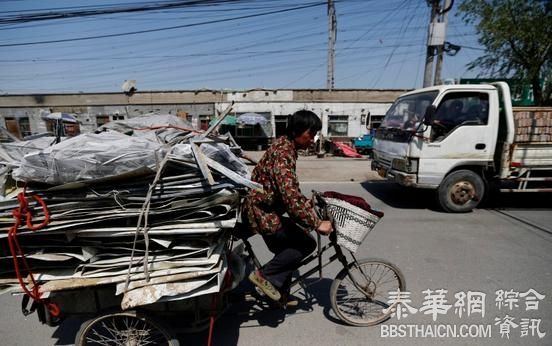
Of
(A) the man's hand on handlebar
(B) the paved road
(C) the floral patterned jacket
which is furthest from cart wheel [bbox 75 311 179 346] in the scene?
(A) the man's hand on handlebar

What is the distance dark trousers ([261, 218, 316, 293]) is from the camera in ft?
6.55

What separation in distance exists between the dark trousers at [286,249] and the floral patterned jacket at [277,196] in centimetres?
8

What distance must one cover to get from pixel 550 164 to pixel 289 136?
17.9 ft

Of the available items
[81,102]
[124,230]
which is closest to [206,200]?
[124,230]

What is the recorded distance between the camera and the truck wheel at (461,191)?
461 centimetres

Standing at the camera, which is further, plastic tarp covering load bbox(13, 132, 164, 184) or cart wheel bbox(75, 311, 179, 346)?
cart wheel bbox(75, 311, 179, 346)

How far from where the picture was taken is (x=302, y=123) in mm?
1764

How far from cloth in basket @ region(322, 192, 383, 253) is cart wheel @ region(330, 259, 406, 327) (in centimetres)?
37

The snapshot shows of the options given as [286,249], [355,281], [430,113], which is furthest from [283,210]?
[430,113]

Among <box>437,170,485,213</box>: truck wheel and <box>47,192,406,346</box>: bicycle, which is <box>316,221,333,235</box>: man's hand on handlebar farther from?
<box>437,170,485,213</box>: truck wheel

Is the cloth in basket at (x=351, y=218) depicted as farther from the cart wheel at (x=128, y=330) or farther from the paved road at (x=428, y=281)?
the cart wheel at (x=128, y=330)

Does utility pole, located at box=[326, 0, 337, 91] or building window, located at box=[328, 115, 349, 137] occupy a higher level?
utility pole, located at box=[326, 0, 337, 91]

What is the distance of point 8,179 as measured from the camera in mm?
1636

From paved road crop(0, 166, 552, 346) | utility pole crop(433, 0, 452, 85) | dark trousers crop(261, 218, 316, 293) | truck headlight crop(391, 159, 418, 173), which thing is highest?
utility pole crop(433, 0, 452, 85)
